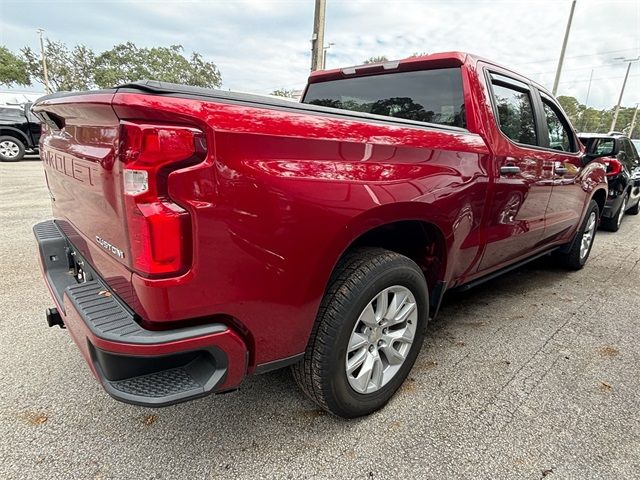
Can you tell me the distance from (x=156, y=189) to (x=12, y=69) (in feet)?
180

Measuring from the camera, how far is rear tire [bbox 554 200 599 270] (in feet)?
14.1

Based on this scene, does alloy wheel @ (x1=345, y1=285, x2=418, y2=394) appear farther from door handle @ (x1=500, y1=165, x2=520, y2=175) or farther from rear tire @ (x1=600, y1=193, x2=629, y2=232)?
rear tire @ (x1=600, y1=193, x2=629, y2=232)

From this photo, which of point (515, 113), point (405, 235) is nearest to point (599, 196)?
point (515, 113)

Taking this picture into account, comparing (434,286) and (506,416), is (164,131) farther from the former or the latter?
(506,416)

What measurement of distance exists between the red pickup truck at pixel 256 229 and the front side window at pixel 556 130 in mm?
1068

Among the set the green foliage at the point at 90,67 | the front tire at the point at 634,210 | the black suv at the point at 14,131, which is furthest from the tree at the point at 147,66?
the front tire at the point at 634,210

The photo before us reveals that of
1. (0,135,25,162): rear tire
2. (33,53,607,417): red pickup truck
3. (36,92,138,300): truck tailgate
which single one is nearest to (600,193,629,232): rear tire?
(33,53,607,417): red pickup truck

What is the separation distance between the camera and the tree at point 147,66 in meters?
44.3

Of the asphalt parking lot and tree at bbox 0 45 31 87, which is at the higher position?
tree at bbox 0 45 31 87

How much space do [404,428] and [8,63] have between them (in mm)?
55703

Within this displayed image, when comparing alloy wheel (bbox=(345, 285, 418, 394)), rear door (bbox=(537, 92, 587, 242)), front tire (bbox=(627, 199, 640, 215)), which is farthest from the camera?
front tire (bbox=(627, 199, 640, 215))

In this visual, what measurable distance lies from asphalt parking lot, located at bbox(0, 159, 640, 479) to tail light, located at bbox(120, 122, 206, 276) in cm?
102

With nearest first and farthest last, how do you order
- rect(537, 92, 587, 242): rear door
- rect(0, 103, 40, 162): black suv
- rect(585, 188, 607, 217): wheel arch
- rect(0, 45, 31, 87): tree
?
rect(537, 92, 587, 242): rear door
rect(585, 188, 607, 217): wheel arch
rect(0, 103, 40, 162): black suv
rect(0, 45, 31, 87): tree

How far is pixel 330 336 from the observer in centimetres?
171
